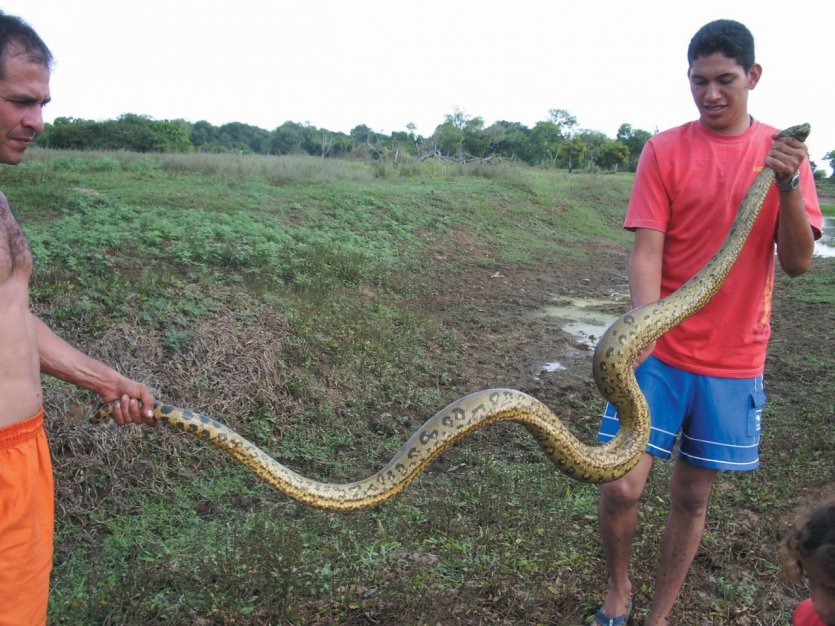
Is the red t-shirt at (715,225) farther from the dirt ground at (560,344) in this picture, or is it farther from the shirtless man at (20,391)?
the shirtless man at (20,391)

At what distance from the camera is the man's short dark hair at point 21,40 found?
2426 millimetres

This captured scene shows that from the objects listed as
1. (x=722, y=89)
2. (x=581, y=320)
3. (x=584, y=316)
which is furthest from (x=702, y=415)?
(x=584, y=316)

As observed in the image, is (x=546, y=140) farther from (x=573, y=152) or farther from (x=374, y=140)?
(x=374, y=140)

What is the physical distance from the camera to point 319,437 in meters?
6.02

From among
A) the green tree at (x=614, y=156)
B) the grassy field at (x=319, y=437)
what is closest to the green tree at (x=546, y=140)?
the green tree at (x=614, y=156)

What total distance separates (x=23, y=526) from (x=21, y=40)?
68.9 inches

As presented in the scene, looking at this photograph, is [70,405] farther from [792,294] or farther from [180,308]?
[792,294]

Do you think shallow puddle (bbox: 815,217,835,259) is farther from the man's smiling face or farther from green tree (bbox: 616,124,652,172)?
green tree (bbox: 616,124,652,172)

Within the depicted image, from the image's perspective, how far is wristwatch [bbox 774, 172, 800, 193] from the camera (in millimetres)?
3000

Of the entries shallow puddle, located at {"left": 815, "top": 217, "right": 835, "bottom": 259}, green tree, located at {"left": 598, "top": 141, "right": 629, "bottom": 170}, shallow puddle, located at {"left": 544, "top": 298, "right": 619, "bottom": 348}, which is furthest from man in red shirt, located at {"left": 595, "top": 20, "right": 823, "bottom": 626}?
green tree, located at {"left": 598, "top": 141, "right": 629, "bottom": 170}

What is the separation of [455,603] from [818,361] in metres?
7.15

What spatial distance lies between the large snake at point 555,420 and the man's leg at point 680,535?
1.27 ft

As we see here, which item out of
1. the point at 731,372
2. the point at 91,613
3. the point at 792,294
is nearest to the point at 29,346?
the point at 91,613

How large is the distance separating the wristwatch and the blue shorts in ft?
2.98
